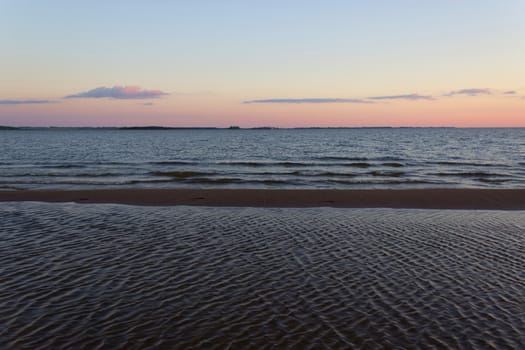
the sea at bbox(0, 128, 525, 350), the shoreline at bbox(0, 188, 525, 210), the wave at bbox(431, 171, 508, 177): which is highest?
the sea at bbox(0, 128, 525, 350)

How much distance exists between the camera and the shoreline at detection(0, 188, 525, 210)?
20.0 meters

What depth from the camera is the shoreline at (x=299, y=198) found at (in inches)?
789

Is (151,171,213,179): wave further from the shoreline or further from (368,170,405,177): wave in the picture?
(368,170,405,177): wave

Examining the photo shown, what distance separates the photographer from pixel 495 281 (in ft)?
29.8

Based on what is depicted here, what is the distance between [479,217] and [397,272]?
907 cm

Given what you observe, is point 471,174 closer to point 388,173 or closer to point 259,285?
point 388,173

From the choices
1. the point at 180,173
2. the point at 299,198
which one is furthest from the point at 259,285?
the point at 180,173

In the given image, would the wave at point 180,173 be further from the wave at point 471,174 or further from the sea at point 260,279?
the wave at point 471,174

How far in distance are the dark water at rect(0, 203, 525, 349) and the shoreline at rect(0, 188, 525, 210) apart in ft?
15.9

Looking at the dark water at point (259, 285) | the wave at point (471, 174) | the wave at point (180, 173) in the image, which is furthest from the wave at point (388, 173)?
the dark water at point (259, 285)

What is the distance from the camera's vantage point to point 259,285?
345 inches

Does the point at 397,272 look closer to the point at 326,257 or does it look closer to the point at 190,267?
the point at 326,257

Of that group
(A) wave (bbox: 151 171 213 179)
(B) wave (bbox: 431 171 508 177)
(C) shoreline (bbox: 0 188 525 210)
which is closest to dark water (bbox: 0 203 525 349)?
(C) shoreline (bbox: 0 188 525 210)

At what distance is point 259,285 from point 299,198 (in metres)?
13.2
